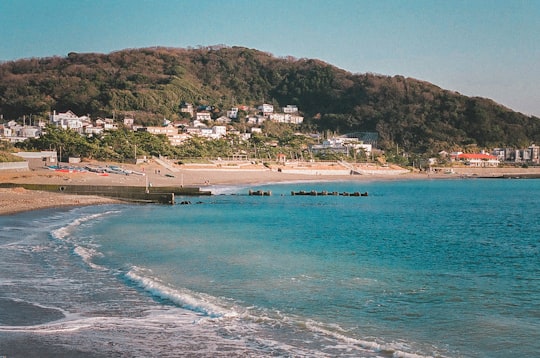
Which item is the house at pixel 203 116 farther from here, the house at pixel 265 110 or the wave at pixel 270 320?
the wave at pixel 270 320

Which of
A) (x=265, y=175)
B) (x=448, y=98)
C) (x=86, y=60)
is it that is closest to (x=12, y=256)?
(x=265, y=175)

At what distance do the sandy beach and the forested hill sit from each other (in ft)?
112

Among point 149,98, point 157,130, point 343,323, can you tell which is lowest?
point 343,323

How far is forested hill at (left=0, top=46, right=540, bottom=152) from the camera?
13212 centimetres

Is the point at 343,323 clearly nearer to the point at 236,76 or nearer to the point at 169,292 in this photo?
the point at 169,292

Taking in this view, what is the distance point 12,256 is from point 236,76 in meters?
181

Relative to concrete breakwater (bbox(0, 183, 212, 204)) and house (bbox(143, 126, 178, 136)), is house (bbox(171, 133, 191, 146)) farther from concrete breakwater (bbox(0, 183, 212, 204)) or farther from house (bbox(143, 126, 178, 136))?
concrete breakwater (bbox(0, 183, 212, 204))

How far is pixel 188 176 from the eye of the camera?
6100 centimetres

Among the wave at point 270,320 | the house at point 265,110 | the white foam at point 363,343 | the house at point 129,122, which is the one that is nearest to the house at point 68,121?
the house at point 129,122

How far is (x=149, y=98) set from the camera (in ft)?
441

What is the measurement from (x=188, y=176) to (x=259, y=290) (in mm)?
48917

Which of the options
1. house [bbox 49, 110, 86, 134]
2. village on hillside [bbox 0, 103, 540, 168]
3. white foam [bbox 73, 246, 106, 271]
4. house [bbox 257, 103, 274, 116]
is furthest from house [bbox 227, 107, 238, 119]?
white foam [bbox 73, 246, 106, 271]

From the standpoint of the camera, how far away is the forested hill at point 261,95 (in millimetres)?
132125

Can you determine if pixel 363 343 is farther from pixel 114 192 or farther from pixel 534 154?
pixel 534 154
